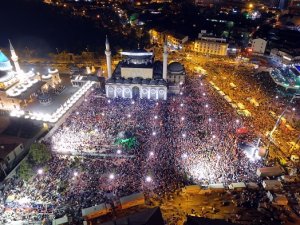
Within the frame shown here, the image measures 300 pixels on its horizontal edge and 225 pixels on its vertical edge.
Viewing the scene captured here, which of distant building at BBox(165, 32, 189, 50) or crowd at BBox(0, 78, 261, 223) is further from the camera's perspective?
distant building at BBox(165, 32, 189, 50)

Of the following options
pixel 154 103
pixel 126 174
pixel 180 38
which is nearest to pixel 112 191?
pixel 126 174

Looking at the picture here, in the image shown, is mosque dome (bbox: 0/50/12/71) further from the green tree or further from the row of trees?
the green tree

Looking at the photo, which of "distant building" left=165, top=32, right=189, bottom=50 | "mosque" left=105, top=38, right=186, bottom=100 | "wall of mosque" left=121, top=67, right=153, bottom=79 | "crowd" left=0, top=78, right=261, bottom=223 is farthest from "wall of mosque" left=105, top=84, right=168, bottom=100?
"distant building" left=165, top=32, right=189, bottom=50

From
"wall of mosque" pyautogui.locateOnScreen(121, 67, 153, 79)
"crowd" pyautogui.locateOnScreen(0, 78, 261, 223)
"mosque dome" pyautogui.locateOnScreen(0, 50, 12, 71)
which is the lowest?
"crowd" pyautogui.locateOnScreen(0, 78, 261, 223)

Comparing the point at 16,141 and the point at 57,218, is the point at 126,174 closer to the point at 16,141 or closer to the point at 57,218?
the point at 57,218

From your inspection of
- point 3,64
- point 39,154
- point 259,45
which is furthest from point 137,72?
point 259,45

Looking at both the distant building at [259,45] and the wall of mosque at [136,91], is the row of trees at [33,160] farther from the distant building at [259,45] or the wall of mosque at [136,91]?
the distant building at [259,45]
